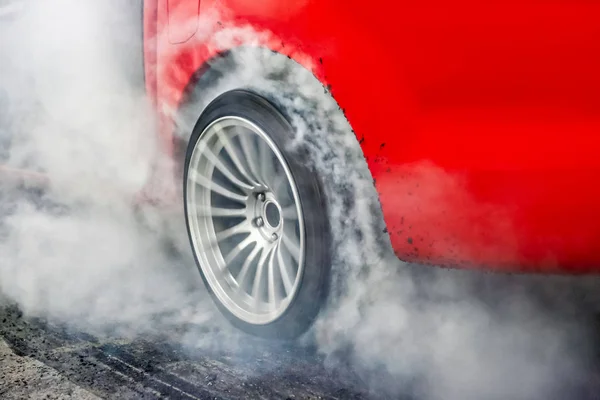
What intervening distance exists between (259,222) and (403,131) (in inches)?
36.0

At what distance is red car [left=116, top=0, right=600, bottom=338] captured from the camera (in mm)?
1568

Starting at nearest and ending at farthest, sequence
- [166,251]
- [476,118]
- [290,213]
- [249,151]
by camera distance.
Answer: [476,118]
[290,213]
[249,151]
[166,251]

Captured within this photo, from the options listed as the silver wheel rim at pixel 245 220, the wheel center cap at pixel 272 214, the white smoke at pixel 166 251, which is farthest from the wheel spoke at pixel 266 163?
the white smoke at pixel 166 251

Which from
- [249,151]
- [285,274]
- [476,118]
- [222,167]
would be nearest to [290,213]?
[285,274]

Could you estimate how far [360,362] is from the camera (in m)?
2.19

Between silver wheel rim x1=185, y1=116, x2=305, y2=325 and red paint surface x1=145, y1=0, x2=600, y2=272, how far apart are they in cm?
46

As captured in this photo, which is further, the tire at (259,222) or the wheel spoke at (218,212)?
the wheel spoke at (218,212)

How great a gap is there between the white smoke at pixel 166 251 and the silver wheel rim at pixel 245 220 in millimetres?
165

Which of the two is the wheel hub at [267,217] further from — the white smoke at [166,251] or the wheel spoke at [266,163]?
the white smoke at [166,251]

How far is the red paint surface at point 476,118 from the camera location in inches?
61.1

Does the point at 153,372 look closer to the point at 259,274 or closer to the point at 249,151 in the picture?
the point at 259,274

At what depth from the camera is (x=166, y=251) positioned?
10.8ft

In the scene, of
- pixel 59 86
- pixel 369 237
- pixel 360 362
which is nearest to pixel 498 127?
pixel 369 237

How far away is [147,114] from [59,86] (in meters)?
0.82
